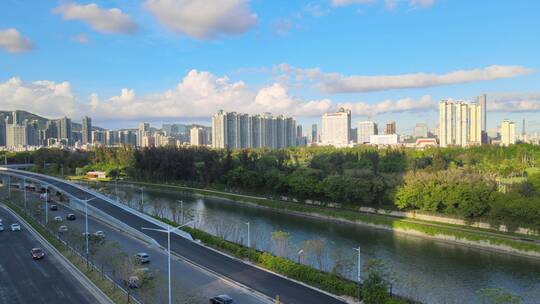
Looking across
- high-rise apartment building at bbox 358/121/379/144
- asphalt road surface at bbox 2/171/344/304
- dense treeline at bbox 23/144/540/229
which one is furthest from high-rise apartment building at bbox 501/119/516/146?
asphalt road surface at bbox 2/171/344/304

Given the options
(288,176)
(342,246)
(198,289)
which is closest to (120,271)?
(198,289)

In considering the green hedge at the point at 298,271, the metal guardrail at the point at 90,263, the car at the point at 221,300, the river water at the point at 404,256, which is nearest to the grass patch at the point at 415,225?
the river water at the point at 404,256

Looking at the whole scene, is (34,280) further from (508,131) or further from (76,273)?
(508,131)

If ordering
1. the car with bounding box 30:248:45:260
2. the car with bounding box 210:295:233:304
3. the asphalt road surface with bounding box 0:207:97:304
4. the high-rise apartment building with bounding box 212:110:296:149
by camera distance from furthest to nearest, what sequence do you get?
1. the high-rise apartment building with bounding box 212:110:296:149
2. the car with bounding box 30:248:45:260
3. the asphalt road surface with bounding box 0:207:97:304
4. the car with bounding box 210:295:233:304

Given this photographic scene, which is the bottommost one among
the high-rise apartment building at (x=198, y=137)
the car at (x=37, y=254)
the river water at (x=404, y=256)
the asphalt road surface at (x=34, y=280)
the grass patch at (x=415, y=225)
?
the river water at (x=404, y=256)

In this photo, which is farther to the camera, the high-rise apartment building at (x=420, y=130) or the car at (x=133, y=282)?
the high-rise apartment building at (x=420, y=130)

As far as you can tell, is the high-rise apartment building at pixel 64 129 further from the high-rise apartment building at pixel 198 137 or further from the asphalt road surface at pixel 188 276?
the asphalt road surface at pixel 188 276

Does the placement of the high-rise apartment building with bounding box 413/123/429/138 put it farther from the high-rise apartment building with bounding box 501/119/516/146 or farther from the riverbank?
the riverbank
